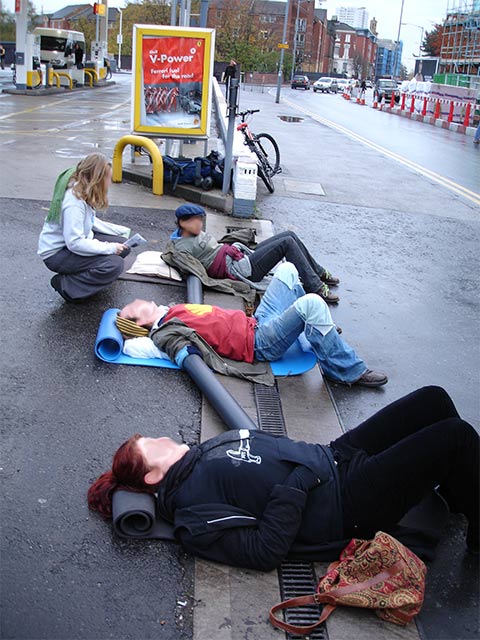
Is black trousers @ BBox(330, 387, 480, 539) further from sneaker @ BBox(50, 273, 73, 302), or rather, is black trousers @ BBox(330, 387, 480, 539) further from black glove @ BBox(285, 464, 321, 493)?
sneaker @ BBox(50, 273, 73, 302)

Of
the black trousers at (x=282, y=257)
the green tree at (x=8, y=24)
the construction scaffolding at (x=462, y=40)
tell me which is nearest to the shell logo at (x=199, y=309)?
the black trousers at (x=282, y=257)

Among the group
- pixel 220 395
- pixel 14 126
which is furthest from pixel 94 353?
pixel 14 126

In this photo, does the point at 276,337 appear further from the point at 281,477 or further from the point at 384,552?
the point at 384,552

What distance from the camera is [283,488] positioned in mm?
3223

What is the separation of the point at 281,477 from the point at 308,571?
43 cm

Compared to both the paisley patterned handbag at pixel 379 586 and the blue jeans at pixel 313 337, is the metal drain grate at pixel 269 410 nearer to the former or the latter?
the blue jeans at pixel 313 337

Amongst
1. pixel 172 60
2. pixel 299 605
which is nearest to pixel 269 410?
pixel 299 605

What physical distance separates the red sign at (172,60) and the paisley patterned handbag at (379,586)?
10056mm

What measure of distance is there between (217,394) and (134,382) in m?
0.67

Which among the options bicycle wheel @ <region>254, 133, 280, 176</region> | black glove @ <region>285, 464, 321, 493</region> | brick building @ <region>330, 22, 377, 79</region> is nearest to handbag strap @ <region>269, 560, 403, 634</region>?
black glove @ <region>285, 464, 321, 493</region>

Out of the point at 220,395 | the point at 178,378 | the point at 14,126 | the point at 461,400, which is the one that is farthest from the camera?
the point at 14,126

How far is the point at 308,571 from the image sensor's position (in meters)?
3.33

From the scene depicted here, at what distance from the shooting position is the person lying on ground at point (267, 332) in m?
5.29

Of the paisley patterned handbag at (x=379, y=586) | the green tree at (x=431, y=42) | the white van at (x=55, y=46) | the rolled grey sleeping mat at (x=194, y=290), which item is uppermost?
the green tree at (x=431, y=42)
